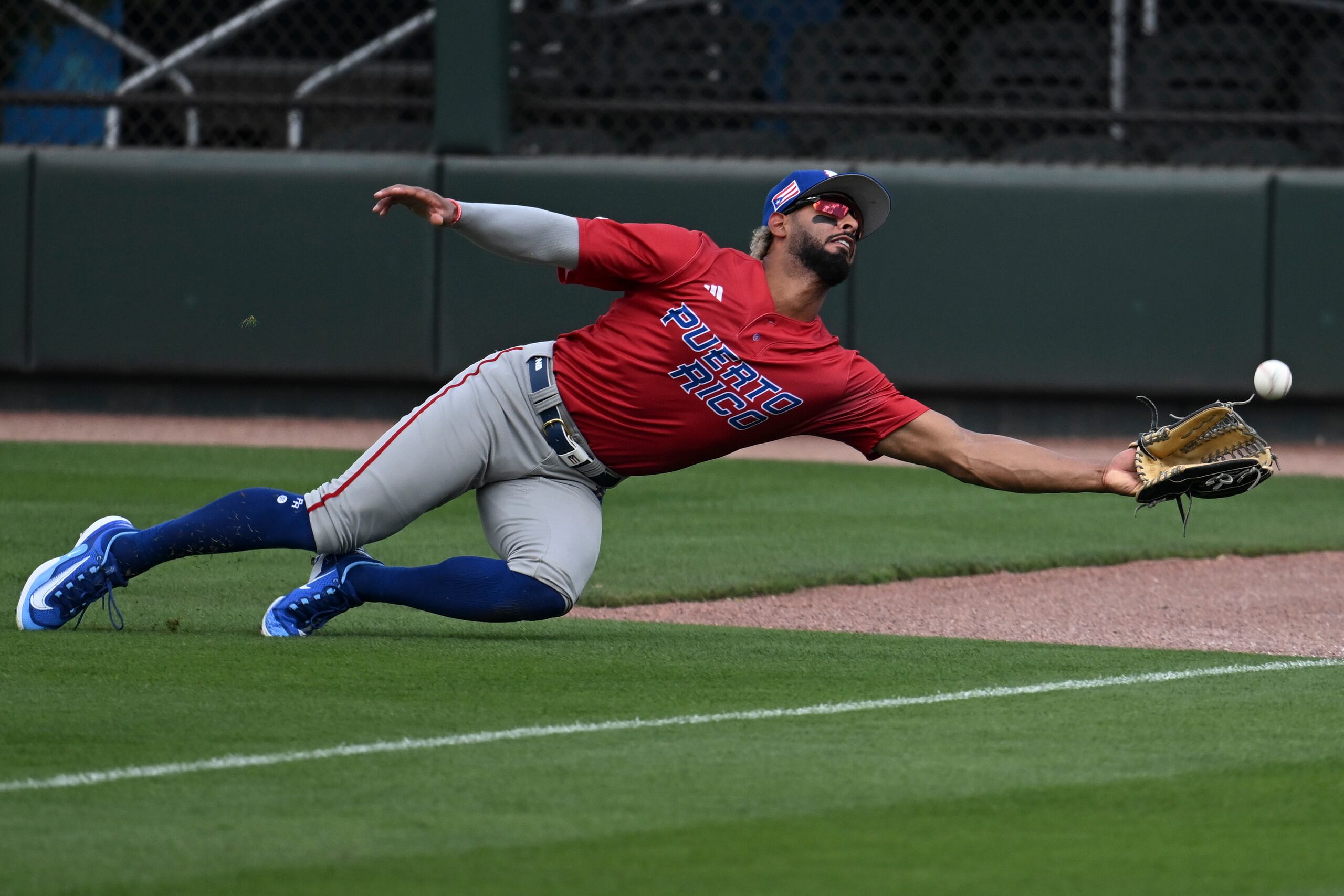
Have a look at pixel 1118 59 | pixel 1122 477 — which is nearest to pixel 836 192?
pixel 1122 477

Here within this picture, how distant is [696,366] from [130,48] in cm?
765

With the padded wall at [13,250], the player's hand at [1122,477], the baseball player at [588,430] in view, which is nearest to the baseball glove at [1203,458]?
the player's hand at [1122,477]

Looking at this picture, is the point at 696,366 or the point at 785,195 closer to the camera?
the point at 696,366

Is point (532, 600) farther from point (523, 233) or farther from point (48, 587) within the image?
point (48, 587)

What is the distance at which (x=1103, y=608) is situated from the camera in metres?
6.29

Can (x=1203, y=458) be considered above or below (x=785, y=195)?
below

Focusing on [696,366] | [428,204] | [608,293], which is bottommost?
[608,293]

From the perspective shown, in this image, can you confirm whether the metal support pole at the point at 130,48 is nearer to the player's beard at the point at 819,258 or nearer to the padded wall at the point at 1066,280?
the padded wall at the point at 1066,280

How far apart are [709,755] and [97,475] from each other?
18.8 feet

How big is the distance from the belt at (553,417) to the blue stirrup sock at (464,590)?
0.32 meters

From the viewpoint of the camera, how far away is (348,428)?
10.8 m

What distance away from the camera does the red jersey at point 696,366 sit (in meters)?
4.71

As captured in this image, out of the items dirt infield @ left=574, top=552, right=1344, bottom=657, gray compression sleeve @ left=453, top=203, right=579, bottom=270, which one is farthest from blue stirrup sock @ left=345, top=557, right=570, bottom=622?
dirt infield @ left=574, top=552, right=1344, bottom=657

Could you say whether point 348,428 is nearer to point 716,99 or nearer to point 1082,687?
point 716,99
